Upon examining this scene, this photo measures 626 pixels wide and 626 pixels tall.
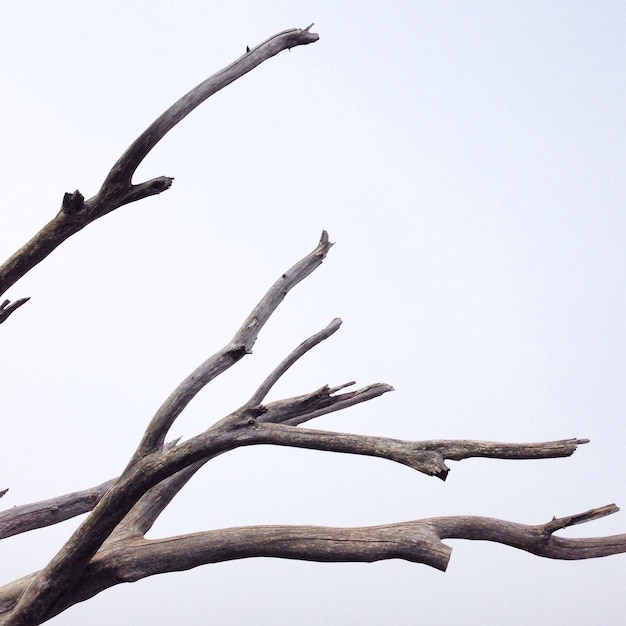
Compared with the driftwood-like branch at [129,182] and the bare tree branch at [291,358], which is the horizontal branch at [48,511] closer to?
the bare tree branch at [291,358]

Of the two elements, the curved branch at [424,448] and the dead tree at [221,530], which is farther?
the dead tree at [221,530]

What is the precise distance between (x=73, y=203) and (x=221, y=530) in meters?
1.85

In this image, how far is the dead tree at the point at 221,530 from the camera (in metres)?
4.05

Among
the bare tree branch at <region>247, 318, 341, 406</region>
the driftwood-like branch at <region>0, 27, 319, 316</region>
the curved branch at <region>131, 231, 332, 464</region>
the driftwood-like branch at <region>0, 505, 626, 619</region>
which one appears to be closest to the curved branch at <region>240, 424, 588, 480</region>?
the driftwood-like branch at <region>0, 505, 626, 619</region>

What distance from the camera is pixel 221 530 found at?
434 cm

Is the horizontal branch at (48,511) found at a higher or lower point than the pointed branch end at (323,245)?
lower

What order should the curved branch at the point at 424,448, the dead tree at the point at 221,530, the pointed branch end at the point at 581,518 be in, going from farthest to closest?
the pointed branch end at the point at 581,518 < the dead tree at the point at 221,530 < the curved branch at the point at 424,448

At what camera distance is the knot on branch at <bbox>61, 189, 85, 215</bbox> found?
4.46 meters

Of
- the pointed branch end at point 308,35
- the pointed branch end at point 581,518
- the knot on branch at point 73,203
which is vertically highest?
the pointed branch end at point 308,35

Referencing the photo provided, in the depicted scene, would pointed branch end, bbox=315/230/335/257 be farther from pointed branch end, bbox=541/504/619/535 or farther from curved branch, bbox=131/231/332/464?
pointed branch end, bbox=541/504/619/535

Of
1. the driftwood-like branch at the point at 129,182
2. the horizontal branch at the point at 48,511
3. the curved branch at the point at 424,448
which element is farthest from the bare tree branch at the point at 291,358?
the horizontal branch at the point at 48,511

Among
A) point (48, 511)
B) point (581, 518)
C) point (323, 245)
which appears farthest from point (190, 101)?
point (48, 511)

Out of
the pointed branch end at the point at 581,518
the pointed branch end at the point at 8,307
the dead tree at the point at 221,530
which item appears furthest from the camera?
the pointed branch end at the point at 8,307

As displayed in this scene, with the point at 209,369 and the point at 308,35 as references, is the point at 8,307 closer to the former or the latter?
the point at 209,369
